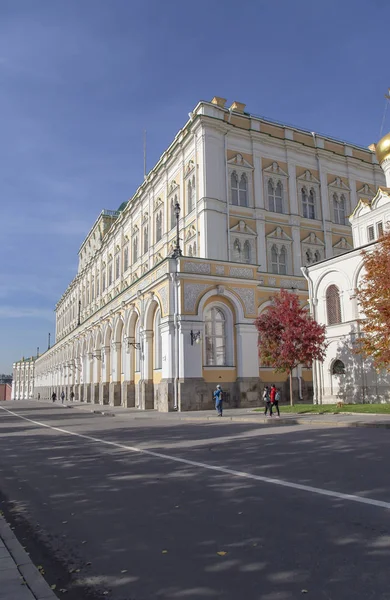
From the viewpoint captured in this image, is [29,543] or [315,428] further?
[315,428]

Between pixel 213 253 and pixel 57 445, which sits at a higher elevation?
pixel 213 253

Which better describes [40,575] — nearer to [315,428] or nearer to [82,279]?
[315,428]

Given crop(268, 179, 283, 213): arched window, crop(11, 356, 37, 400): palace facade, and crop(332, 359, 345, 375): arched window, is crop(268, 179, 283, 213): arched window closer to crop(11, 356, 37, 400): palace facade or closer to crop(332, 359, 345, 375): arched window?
crop(332, 359, 345, 375): arched window

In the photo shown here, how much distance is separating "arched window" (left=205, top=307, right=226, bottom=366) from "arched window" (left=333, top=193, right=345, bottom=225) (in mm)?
19303

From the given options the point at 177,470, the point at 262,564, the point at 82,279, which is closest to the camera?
the point at 262,564

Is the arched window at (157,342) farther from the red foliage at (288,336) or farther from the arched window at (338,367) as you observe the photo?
the arched window at (338,367)

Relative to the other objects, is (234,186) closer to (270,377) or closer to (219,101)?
(219,101)

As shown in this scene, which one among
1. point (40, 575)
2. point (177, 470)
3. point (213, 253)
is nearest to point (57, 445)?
point (177, 470)

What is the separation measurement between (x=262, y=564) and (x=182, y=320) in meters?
24.0

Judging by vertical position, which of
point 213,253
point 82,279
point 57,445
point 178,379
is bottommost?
point 57,445

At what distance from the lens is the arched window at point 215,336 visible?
30188 mm

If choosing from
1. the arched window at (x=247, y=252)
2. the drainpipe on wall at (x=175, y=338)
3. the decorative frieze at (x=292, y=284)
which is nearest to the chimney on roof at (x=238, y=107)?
→ the arched window at (x=247, y=252)

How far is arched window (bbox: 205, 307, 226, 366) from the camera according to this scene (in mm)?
30188

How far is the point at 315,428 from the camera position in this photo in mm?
16422
